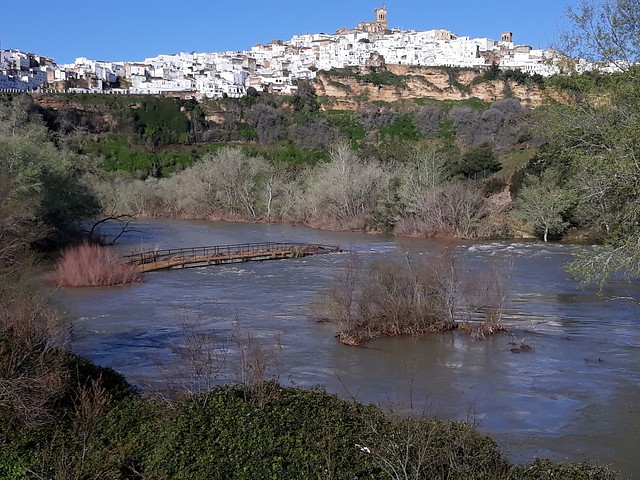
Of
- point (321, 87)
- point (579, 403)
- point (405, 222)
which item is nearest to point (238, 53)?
point (321, 87)

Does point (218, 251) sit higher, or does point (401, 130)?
point (401, 130)

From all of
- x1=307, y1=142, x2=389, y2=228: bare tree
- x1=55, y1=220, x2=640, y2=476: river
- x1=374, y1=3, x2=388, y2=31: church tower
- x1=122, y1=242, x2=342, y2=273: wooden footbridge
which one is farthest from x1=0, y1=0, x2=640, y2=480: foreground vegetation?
x1=374, y1=3, x2=388, y2=31: church tower

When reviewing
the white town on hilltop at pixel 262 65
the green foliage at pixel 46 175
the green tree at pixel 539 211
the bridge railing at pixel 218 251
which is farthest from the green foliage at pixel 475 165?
the white town on hilltop at pixel 262 65

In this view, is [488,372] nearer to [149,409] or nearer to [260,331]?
[260,331]

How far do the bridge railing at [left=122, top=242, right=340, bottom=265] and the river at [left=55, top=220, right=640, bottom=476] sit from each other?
120 inches

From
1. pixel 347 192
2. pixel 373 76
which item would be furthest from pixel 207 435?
pixel 373 76

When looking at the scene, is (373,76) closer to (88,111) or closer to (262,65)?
(88,111)

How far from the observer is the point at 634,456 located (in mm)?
11578

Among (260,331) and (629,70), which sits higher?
(629,70)

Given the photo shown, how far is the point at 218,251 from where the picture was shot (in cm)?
3950

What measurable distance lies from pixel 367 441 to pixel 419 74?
11742 cm

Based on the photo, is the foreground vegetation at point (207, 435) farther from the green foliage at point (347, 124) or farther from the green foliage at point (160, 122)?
the green foliage at point (160, 122)

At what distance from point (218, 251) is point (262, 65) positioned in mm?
143412

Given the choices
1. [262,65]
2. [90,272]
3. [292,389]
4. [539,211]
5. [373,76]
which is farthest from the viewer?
[262,65]
